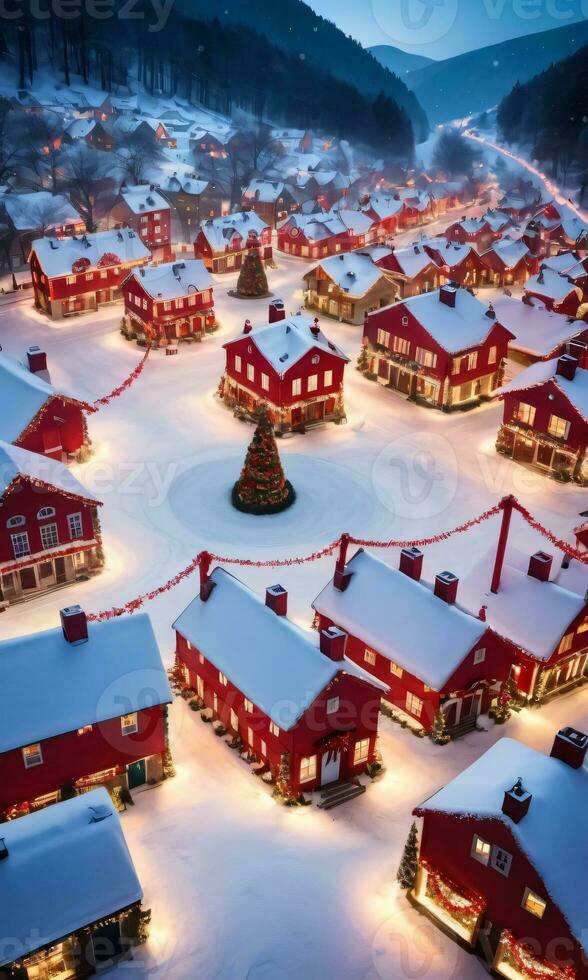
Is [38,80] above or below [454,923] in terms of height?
above

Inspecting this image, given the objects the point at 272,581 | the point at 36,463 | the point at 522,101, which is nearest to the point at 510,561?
the point at 272,581

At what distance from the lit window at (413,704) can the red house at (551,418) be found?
21570 millimetres

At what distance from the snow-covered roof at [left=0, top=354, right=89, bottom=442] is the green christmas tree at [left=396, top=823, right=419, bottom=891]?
28073mm

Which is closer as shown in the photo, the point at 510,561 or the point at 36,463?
the point at 510,561

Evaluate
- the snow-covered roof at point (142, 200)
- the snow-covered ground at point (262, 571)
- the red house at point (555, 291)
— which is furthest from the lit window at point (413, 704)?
the snow-covered roof at point (142, 200)

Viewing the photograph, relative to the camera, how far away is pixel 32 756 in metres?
25.4

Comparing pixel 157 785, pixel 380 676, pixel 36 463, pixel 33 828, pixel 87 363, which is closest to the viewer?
pixel 33 828

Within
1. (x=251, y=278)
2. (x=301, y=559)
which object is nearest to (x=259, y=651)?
(x=301, y=559)

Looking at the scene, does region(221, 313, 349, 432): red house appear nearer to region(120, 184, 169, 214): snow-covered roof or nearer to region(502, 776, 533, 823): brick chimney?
region(502, 776, 533, 823): brick chimney

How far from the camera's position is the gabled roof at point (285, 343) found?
50500mm

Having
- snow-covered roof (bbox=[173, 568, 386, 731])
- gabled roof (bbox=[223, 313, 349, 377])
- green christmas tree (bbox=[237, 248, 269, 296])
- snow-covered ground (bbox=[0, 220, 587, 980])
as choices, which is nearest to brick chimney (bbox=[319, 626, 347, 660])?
snow-covered roof (bbox=[173, 568, 386, 731])

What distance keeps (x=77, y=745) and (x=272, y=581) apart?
13960 mm

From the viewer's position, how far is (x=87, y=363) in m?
60.0

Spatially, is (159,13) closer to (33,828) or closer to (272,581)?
(272,581)
